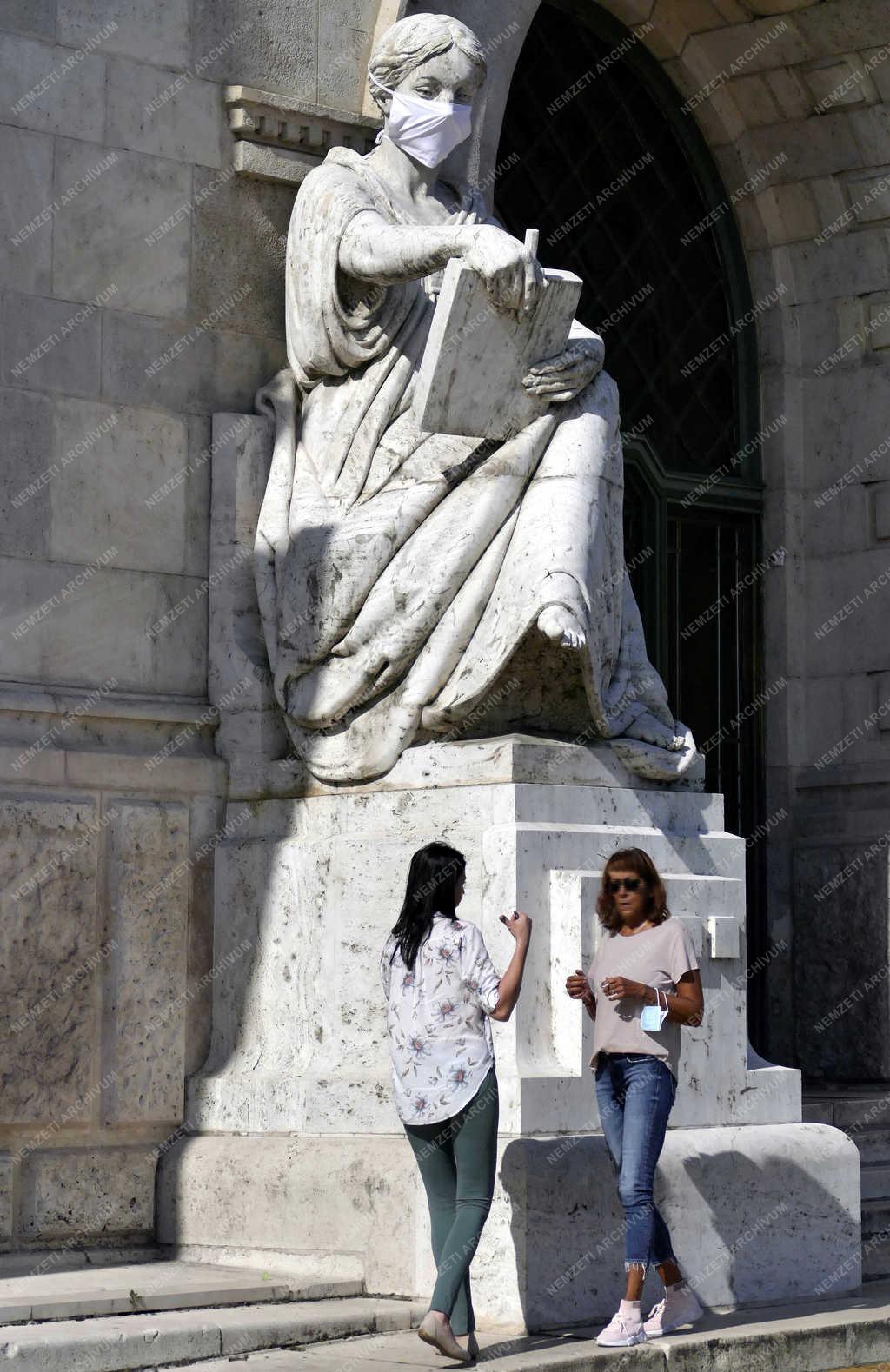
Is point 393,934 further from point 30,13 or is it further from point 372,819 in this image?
point 30,13

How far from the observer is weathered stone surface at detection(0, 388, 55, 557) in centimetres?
886

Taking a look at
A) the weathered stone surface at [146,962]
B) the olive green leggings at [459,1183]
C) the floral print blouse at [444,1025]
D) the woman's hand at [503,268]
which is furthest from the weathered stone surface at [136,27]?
the olive green leggings at [459,1183]

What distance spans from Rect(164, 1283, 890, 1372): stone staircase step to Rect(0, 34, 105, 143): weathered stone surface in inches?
177

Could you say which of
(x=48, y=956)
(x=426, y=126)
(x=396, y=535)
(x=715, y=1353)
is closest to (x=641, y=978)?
(x=715, y=1353)

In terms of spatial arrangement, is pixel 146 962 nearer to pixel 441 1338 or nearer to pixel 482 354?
pixel 441 1338

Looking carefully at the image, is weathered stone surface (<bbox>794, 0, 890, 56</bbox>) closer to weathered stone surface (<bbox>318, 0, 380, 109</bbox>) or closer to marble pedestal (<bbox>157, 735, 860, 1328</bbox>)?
weathered stone surface (<bbox>318, 0, 380, 109</bbox>)

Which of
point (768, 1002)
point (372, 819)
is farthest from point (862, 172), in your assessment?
point (372, 819)

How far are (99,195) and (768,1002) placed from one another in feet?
17.1

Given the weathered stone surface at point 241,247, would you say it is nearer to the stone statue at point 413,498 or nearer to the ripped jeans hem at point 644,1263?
the stone statue at point 413,498

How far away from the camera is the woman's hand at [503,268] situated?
854 centimetres

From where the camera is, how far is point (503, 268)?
8.52 metres

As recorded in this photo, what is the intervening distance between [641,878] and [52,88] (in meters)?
3.72

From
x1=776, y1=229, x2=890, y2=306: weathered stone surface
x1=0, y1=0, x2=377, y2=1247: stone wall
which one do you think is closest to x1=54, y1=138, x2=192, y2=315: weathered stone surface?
x1=0, y1=0, x2=377, y2=1247: stone wall

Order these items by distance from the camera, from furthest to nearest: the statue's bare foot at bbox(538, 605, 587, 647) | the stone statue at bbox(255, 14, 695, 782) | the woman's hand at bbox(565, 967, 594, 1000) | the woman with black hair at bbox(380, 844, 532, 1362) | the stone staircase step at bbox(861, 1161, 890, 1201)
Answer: the stone staircase step at bbox(861, 1161, 890, 1201) → the stone statue at bbox(255, 14, 695, 782) → the statue's bare foot at bbox(538, 605, 587, 647) → the woman's hand at bbox(565, 967, 594, 1000) → the woman with black hair at bbox(380, 844, 532, 1362)
